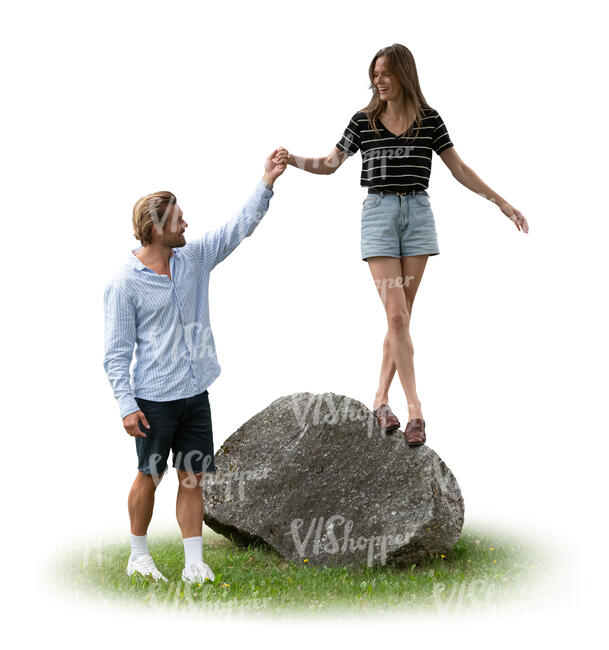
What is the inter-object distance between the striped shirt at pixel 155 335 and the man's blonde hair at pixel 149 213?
20cm

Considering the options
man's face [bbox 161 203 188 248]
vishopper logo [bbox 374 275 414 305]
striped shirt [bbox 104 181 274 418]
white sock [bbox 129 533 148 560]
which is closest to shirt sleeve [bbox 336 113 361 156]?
vishopper logo [bbox 374 275 414 305]

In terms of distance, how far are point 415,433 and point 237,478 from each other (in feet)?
5.29

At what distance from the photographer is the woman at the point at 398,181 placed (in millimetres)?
7543

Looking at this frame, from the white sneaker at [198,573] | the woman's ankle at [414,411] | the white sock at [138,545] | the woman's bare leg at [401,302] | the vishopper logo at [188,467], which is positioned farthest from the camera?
the woman's ankle at [414,411]

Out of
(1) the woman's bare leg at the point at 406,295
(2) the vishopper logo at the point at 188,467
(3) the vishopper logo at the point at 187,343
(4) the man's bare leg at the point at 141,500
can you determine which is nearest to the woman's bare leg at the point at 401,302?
(1) the woman's bare leg at the point at 406,295

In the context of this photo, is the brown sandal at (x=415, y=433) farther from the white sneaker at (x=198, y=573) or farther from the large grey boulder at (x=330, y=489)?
the white sneaker at (x=198, y=573)

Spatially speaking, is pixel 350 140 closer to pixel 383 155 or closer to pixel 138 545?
pixel 383 155

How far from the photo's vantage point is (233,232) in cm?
732

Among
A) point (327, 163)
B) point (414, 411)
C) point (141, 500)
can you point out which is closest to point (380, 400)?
point (414, 411)

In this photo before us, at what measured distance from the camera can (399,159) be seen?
7.54 m

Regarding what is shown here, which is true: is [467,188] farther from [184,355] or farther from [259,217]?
[184,355]

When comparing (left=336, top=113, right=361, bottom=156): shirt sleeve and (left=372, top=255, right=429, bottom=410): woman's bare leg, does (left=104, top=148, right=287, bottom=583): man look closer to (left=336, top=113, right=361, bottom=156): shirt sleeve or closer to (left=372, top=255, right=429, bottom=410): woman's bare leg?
(left=336, top=113, right=361, bottom=156): shirt sleeve

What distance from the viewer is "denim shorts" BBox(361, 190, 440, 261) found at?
7.55 meters

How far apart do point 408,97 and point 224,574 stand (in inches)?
163
